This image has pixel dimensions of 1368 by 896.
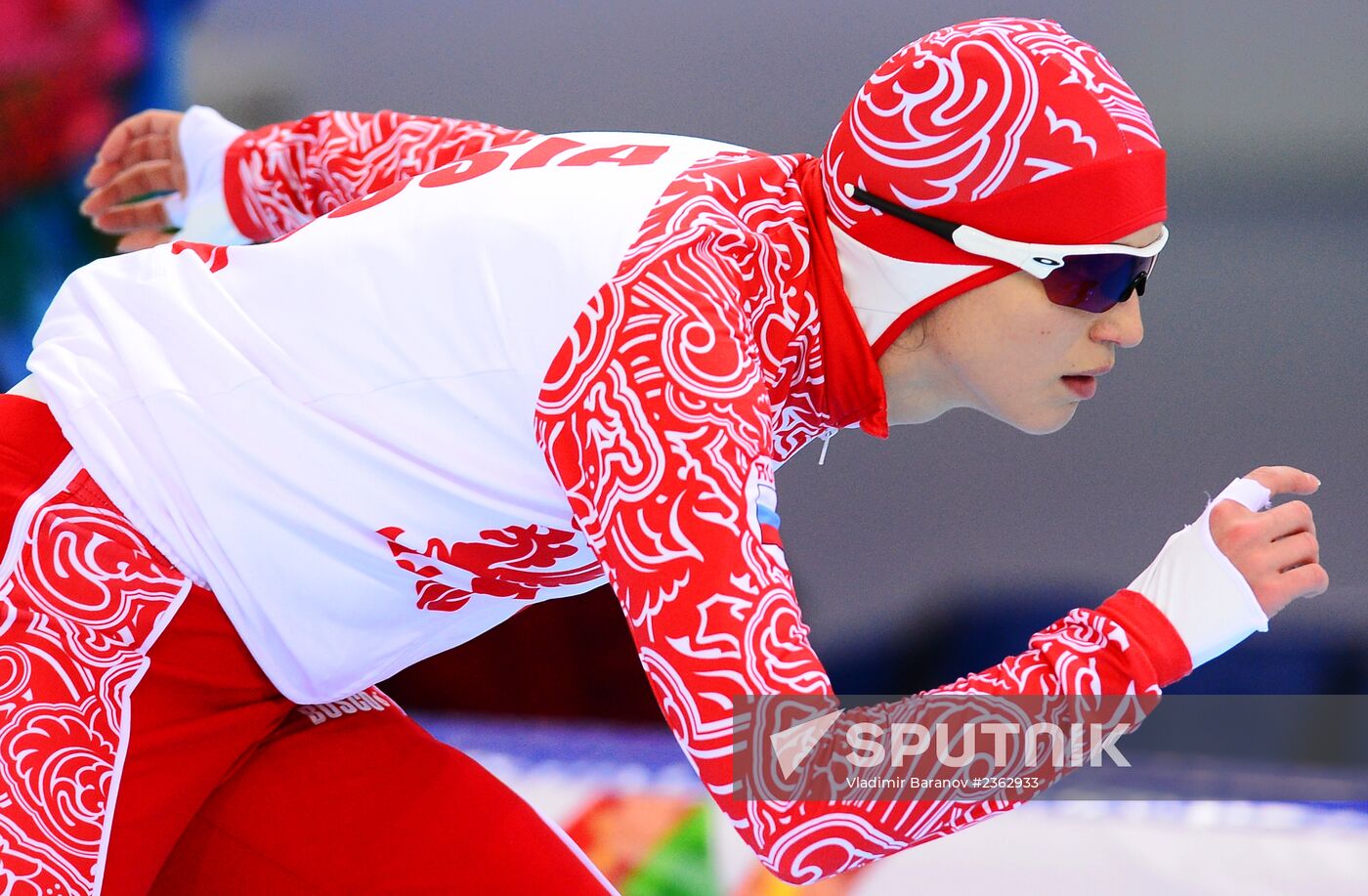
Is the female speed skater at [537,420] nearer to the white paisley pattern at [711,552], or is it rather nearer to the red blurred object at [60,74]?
the white paisley pattern at [711,552]

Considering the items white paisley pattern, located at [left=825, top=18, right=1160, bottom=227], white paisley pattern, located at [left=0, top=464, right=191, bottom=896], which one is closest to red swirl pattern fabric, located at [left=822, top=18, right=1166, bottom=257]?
white paisley pattern, located at [left=825, top=18, right=1160, bottom=227]

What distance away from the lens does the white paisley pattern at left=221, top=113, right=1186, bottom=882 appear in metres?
0.91

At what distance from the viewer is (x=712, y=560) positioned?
91 centimetres

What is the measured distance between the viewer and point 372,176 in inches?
54.9

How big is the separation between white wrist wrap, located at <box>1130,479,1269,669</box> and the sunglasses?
22 cm

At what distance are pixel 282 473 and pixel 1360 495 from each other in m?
1.84

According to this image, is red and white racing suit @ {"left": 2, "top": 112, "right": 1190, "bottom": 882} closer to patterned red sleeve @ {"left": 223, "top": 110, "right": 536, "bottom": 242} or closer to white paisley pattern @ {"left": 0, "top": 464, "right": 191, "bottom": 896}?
white paisley pattern @ {"left": 0, "top": 464, "right": 191, "bottom": 896}

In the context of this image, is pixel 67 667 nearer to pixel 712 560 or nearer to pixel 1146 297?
pixel 712 560

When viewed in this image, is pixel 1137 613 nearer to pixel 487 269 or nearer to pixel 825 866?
pixel 825 866

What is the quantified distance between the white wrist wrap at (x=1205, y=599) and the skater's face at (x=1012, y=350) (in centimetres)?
22

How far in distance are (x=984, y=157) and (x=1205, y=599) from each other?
353 mm

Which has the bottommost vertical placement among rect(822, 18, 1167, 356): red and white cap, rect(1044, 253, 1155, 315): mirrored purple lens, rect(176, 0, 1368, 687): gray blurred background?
rect(176, 0, 1368, 687): gray blurred background

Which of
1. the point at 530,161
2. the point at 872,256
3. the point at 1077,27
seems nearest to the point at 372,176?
the point at 530,161

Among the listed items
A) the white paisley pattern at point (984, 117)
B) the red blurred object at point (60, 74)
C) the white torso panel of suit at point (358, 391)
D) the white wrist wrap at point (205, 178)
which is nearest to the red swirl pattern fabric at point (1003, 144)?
the white paisley pattern at point (984, 117)
